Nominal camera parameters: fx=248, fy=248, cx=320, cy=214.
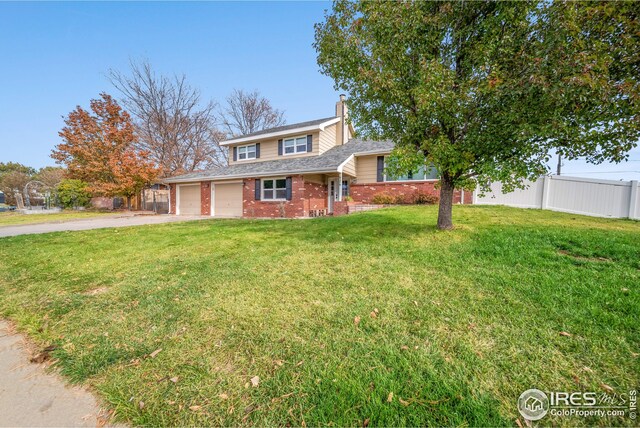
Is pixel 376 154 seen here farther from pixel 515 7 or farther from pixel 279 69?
pixel 515 7

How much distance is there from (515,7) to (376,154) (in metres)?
9.93

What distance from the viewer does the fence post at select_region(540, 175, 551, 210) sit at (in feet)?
33.6

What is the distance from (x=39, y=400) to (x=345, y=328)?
248 centimetres

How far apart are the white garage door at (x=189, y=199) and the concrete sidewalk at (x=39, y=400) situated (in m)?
17.1

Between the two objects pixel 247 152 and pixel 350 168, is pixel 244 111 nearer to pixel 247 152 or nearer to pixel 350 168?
pixel 247 152

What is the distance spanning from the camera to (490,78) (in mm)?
4242

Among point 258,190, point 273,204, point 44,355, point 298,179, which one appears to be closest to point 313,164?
point 298,179

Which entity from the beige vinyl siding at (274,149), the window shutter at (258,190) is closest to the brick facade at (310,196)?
the window shutter at (258,190)

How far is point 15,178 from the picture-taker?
31484 mm

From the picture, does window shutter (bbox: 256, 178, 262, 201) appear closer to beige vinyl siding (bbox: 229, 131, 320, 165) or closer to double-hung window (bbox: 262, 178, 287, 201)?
double-hung window (bbox: 262, 178, 287, 201)

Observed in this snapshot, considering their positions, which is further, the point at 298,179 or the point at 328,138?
the point at 328,138

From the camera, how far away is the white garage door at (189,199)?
18203 millimetres

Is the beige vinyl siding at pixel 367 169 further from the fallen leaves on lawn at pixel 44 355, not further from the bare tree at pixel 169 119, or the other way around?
the bare tree at pixel 169 119

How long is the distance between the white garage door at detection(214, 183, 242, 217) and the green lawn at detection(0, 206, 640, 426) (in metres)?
11.2
